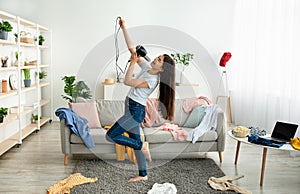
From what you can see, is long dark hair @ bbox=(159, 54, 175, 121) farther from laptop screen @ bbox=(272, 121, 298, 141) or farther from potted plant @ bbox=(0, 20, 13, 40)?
potted plant @ bbox=(0, 20, 13, 40)

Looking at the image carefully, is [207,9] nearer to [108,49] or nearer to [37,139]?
[108,49]

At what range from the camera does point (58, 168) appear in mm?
3535

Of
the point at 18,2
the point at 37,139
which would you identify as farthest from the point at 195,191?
the point at 18,2

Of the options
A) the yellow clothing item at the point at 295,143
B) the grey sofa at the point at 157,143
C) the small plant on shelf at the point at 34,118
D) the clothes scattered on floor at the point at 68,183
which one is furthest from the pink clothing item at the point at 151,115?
the small plant on shelf at the point at 34,118

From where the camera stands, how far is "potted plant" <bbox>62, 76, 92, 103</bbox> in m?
5.46

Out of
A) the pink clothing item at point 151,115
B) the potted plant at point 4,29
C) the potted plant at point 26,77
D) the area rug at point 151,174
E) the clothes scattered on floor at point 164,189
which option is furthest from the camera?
the potted plant at point 26,77

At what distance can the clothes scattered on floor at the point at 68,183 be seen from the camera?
9.53ft

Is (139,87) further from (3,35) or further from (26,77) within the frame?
(26,77)

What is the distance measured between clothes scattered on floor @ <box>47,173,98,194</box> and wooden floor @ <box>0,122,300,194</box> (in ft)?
0.30

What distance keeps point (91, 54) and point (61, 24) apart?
72cm

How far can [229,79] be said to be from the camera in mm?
6203

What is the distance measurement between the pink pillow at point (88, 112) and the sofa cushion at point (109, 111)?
0.37ft

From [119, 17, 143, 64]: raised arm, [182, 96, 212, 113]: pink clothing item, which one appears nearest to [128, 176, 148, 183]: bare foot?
[119, 17, 143, 64]: raised arm

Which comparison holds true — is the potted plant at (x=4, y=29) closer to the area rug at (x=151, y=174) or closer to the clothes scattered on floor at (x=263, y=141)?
the area rug at (x=151, y=174)
